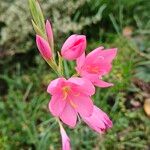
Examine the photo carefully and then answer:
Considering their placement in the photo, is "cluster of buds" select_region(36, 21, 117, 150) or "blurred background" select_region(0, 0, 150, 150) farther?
"blurred background" select_region(0, 0, 150, 150)

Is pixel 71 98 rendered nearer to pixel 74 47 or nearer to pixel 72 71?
pixel 74 47

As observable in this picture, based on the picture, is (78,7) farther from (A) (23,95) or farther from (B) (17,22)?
(A) (23,95)

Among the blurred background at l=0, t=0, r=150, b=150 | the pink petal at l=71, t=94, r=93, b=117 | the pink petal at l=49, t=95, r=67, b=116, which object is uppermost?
the pink petal at l=49, t=95, r=67, b=116

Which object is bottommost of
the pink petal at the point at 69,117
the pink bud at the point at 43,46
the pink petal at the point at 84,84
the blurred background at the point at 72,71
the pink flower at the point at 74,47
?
the blurred background at the point at 72,71

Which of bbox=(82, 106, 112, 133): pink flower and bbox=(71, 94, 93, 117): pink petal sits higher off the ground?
bbox=(71, 94, 93, 117): pink petal

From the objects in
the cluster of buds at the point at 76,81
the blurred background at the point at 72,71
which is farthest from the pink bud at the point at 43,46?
the blurred background at the point at 72,71

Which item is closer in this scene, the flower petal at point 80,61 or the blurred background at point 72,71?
the flower petal at point 80,61

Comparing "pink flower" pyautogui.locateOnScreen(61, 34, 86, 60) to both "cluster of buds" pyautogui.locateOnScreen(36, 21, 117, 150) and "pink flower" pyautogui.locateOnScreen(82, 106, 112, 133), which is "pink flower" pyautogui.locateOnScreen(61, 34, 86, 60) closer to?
"cluster of buds" pyautogui.locateOnScreen(36, 21, 117, 150)

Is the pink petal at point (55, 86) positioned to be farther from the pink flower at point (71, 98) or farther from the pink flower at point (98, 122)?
the pink flower at point (98, 122)

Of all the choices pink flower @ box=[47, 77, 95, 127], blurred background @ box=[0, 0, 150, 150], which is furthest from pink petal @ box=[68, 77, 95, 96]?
blurred background @ box=[0, 0, 150, 150]
